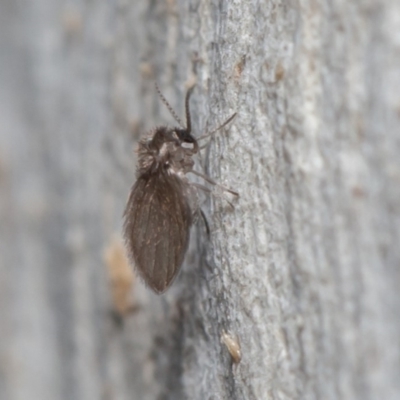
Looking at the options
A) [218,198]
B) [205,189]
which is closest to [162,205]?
[205,189]

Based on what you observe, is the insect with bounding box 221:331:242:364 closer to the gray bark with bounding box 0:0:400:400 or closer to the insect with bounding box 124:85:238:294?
the gray bark with bounding box 0:0:400:400

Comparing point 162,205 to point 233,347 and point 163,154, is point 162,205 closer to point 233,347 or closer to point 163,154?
point 163,154

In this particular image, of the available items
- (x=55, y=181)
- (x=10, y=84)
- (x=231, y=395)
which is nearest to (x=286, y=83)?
(x=231, y=395)

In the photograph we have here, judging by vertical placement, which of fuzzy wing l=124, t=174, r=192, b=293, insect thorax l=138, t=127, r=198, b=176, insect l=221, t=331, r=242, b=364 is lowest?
insect l=221, t=331, r=242, b=364

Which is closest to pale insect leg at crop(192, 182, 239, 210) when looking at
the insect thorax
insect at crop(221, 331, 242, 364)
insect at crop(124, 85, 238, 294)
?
insect at crop(124, 85, 238, 294)

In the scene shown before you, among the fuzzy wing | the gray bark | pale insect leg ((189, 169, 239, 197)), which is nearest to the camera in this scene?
the gray bark

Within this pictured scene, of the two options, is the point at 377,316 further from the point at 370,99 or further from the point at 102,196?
the point at 102,196

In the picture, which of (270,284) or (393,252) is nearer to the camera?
(393,252)
